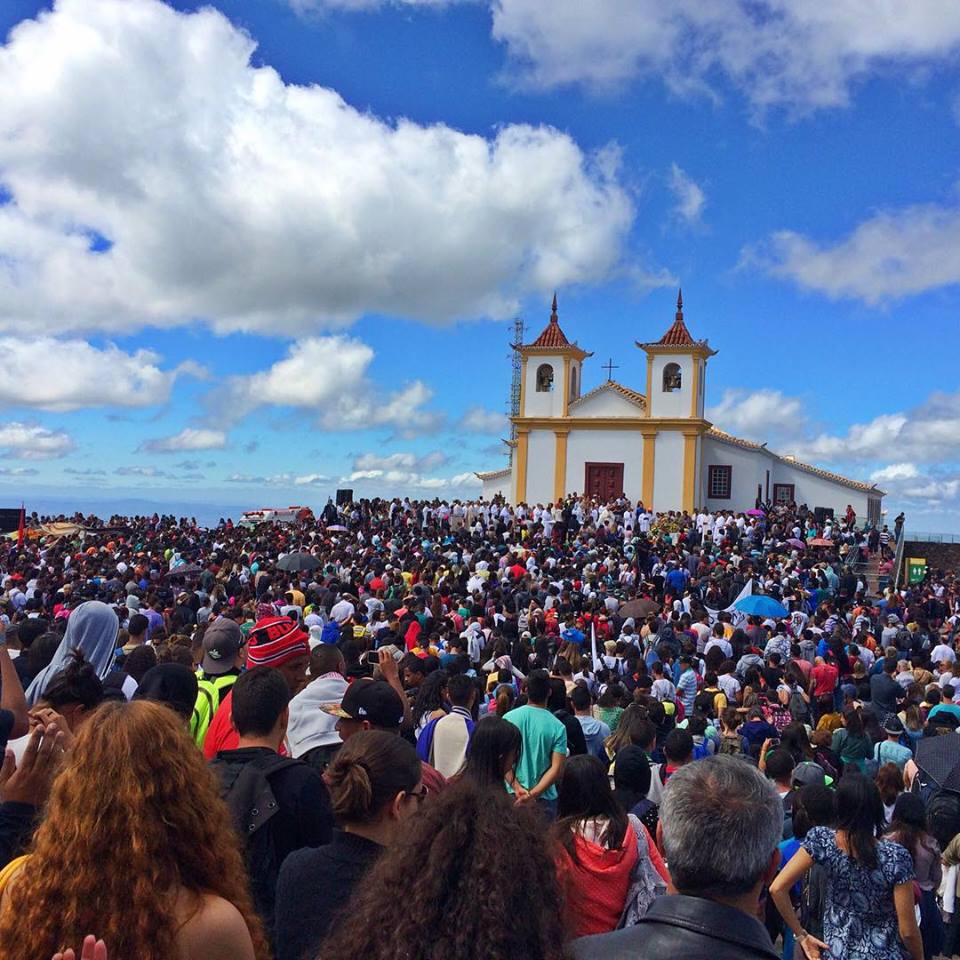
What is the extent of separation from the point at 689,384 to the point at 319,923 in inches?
1434

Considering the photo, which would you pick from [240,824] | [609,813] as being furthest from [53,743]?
[609,813]

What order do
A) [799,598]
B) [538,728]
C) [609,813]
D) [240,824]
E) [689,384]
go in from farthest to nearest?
[689,384]
[799,598]
[538,728]
[609,813]
[240,824]

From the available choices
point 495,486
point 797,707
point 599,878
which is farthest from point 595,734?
point 495,486

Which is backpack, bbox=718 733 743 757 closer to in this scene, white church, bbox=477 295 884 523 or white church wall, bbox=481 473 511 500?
white church, bbox=477 295 884 523

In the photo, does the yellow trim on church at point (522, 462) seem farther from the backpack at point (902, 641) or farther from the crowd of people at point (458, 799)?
the crowd of people at point (458, 799)

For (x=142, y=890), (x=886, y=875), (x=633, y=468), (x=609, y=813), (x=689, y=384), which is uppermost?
(x=689, y=384)

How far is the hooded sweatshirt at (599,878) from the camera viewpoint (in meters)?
3.81

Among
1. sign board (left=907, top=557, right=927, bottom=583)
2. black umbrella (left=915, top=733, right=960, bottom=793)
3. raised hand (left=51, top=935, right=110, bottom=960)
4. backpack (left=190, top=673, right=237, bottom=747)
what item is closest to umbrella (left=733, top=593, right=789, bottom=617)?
black umbrella (left=915, top=733, right=960, bottom=793)

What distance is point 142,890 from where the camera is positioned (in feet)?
7.24

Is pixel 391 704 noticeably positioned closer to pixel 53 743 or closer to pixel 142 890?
pixel 53 743

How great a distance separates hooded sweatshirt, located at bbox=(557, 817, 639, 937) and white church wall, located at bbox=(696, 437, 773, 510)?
3600 centimetres

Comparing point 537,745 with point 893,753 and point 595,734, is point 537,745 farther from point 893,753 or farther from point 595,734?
point 893,753

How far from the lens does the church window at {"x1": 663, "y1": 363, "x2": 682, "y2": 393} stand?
38.2m

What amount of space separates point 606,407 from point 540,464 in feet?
12.4
